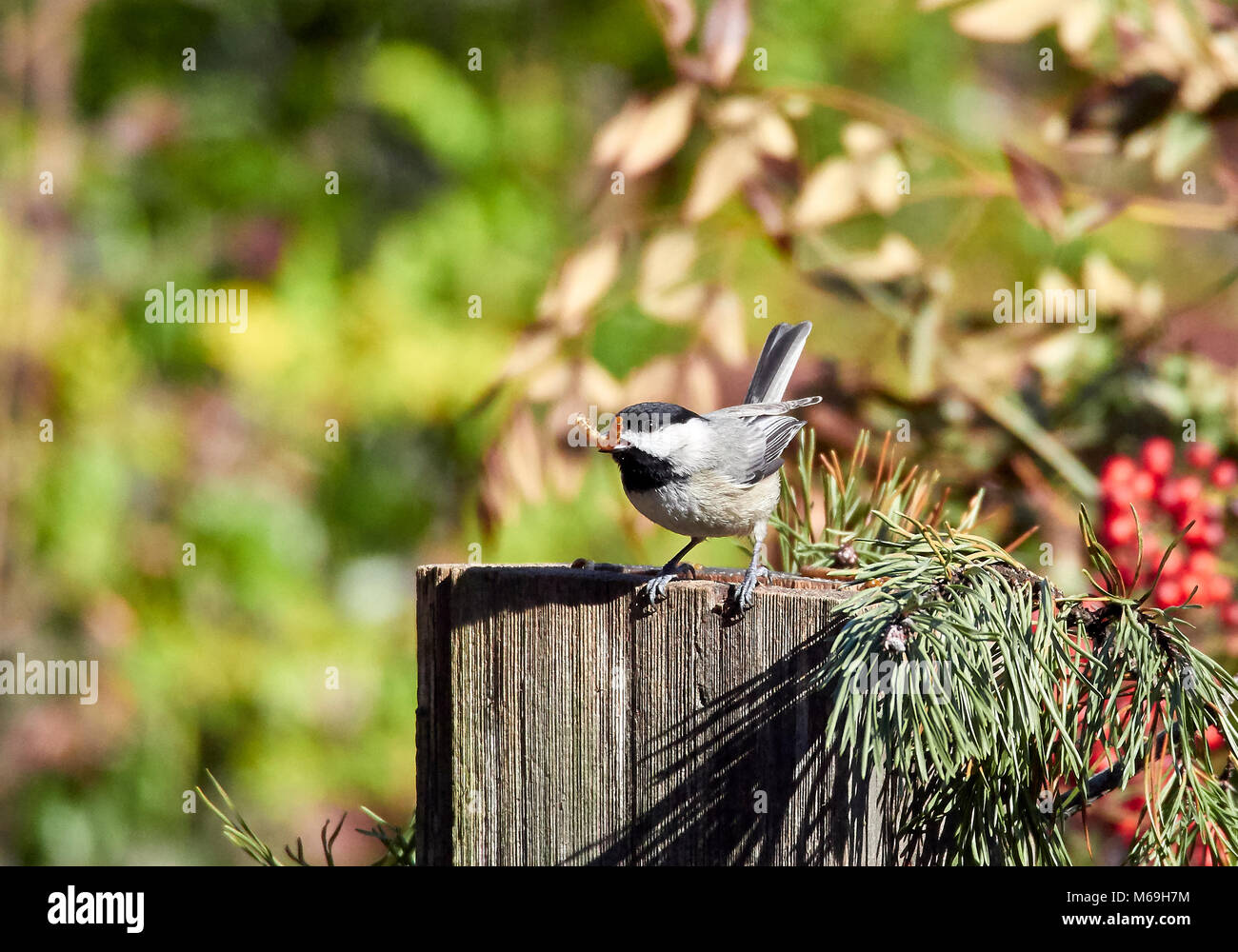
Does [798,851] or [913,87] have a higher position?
[913,87]

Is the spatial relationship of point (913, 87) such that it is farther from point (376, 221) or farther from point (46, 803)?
point (46, 803)

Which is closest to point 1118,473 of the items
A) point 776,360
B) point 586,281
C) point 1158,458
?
point 1158,458

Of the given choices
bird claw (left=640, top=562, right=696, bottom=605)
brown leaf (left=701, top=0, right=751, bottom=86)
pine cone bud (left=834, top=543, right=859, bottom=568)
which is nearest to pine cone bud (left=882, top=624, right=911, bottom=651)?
bird claw (left=640, top=562, right=696, bottom=605)

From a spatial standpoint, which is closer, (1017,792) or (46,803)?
(1017,792)

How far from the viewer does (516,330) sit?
2275 mm

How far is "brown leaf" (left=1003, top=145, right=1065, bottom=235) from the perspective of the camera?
1.84 metres

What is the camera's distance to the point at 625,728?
97 centimetres

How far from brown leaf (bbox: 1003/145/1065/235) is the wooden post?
1.13 m

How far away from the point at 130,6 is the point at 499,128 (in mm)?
887

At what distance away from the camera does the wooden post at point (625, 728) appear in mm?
908

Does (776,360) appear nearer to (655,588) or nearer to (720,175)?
(720,175)

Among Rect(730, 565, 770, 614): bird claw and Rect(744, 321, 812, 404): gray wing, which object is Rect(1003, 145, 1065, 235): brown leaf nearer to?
Rect(744, 321, 812, 404): gray wing

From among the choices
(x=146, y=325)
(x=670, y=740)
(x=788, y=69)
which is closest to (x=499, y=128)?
(x=788, y=69)

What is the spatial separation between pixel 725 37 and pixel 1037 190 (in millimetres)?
638
